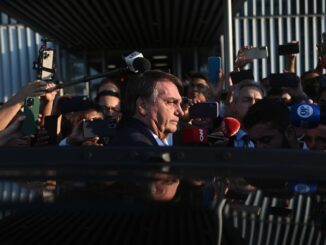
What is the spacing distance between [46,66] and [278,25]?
1049cm

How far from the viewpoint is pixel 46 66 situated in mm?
2906

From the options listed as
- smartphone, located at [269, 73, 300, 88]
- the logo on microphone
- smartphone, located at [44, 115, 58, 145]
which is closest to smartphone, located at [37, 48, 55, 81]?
smartphone, located at [44, 115, 58, 145]

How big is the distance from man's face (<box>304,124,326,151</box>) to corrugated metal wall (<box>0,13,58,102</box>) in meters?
11.1

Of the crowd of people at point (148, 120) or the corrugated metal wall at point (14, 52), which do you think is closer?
the crowd of people at point (148, 120)

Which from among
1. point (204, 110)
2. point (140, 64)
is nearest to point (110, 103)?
point (140, 64)

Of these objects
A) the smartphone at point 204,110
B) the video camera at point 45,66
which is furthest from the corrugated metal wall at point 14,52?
the smartphone at point 204,110

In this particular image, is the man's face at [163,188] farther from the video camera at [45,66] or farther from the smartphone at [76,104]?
the video camera at [45,66]

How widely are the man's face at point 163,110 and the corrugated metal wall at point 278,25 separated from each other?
9951 millimetres

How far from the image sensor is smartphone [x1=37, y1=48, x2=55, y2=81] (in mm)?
2879

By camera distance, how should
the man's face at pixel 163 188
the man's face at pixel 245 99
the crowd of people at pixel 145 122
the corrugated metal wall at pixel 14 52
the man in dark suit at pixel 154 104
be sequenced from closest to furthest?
the man's face at pixel 163 188, the crowd of people at pixel 145 122, the man in dark suit at pixel 154 104, the man's face at pixel 245 99, the corrugated metal wall at pixel 14 52

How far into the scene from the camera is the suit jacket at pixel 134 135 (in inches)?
86.9

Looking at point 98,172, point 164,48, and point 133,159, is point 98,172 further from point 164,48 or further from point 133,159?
point 164,48

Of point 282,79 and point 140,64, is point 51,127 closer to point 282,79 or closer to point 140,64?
point 140,64

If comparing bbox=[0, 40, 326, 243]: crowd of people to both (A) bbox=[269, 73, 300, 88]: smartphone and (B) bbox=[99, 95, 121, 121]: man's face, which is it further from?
(B) bbox=[99, 95, 121, 121]: man's face
